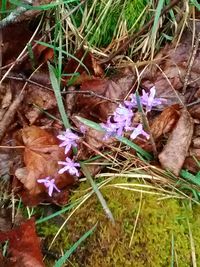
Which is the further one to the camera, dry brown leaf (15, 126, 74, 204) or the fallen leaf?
dry brown leaf (15, 126, 74, 204)

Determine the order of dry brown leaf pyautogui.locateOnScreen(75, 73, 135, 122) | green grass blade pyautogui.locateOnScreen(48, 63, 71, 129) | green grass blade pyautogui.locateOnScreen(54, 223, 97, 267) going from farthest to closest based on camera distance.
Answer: dry brown leaf pyautogui.locateOnScreen(75, 73, 135, 122), green grass blade pyautogui.locateOnScreen(48, 63, 71, 129), green grass blade pyautogui.locateOnScreen(54, 223, 97, 267)

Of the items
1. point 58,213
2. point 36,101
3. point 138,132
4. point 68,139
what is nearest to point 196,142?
point 138,132

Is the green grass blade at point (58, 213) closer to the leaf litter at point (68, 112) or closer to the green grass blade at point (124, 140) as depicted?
the leaf litter at point (68, 112)

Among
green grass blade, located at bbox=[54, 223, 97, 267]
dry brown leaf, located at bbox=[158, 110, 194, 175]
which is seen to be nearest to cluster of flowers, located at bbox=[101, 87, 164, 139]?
dry brown leaf, located at bbox=[158, 110, 194, 175]

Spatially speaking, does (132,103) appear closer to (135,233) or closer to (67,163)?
(67,163)

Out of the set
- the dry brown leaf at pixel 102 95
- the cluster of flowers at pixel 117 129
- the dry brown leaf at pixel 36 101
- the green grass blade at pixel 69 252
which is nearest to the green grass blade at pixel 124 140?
the cluster of flowers at pixel 117 129

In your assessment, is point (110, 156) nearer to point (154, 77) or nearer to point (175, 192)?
point (175, 192)

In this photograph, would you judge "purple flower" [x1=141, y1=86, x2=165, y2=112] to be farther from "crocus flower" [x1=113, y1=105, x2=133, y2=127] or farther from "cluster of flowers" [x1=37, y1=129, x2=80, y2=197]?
"cluster of flowers" [x1=37, y1=129, x2=80, y2=197]
